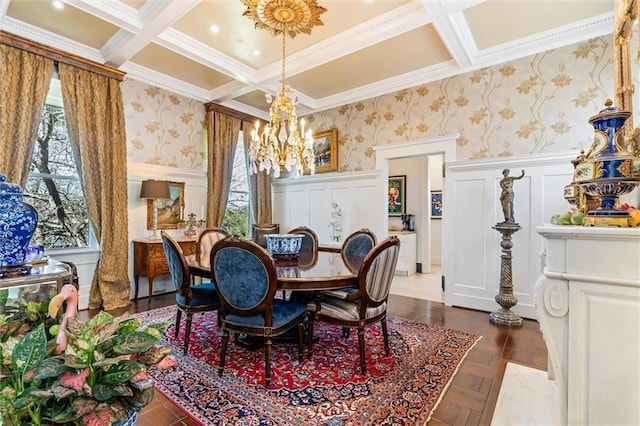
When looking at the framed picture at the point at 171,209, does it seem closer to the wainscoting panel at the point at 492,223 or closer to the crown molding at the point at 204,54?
the crown molding at the point at 204,54

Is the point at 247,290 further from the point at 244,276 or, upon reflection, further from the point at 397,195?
the point at 397,195

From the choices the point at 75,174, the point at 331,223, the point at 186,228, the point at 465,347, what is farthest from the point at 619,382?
the point at 75,174

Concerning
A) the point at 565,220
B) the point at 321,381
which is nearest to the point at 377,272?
the point at 321,381

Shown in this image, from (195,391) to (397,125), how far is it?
403 centimetres

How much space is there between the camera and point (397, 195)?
7.05 m

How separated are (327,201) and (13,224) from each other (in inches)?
163

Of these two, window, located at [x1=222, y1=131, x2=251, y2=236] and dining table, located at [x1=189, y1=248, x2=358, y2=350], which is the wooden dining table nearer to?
dining table, located at [x1=189, y1=248, x2=358, y2=350]

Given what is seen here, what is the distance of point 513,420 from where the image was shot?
1642mm

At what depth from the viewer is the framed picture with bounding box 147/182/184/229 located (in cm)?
424

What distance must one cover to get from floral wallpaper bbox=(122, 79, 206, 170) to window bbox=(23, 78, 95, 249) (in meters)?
0.67

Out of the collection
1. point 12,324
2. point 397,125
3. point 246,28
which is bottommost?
point 12,324

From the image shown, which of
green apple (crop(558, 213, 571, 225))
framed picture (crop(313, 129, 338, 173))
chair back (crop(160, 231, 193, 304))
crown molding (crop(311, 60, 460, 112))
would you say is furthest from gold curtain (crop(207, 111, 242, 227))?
green apple (crop(558, 213, 571, 225))

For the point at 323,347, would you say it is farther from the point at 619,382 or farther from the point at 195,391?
the point at 619,382

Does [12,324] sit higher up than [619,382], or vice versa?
[12,324]
